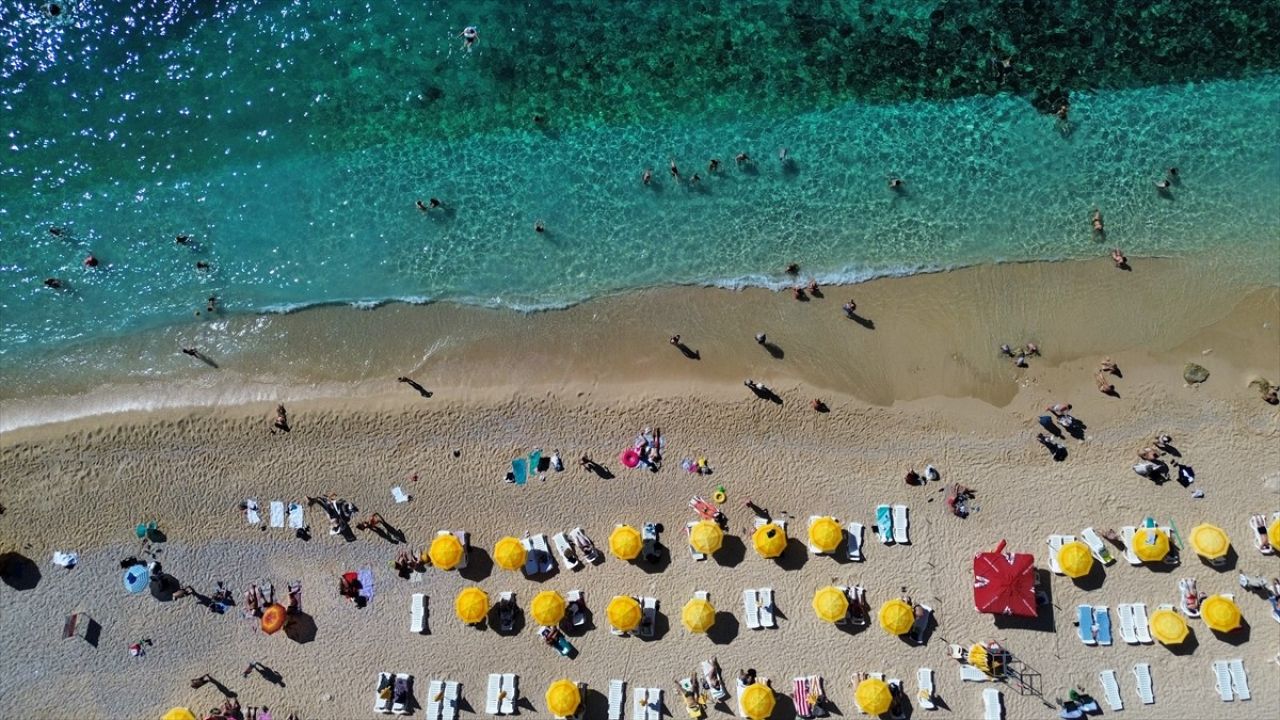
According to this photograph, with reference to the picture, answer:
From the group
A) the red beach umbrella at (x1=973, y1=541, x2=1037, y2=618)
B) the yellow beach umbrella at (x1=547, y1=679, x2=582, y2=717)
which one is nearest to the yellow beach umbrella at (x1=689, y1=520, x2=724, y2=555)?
the yellow beach umbrella at (x1=547, y1=679, x2=582, y2=717)

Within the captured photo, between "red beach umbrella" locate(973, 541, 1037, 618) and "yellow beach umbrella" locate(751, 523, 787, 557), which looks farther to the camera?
"yellow beach umbrella" locate(751, 523, 787, 557)

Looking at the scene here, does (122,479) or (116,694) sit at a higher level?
(122,479)

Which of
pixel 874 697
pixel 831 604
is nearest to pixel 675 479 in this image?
pixel 831 604

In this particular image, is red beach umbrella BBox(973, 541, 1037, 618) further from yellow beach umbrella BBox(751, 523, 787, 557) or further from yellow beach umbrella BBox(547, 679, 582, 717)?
yellow beach umbrella BBox(547, 679, 582, 717)

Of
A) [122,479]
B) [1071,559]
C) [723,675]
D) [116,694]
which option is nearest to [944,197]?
[1071,559]

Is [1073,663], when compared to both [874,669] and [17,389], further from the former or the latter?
[17,389]

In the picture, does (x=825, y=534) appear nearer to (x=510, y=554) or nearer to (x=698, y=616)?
(x=698, y=616)
